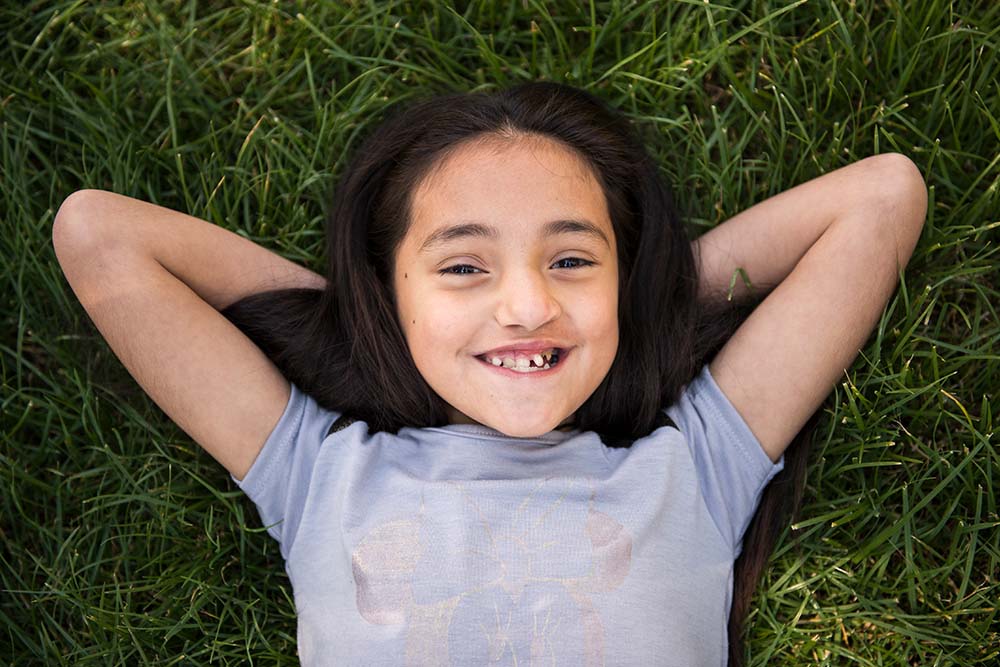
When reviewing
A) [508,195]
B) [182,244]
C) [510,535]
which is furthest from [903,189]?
[182,244]

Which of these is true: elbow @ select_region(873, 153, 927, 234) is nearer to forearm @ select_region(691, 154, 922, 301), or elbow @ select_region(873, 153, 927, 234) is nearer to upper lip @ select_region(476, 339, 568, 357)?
forearm @ select_region(691, 154, 922, 301)

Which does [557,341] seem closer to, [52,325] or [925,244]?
[925,244]

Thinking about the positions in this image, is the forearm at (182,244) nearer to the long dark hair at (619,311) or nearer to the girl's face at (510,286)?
the long dark hair at (619,311)

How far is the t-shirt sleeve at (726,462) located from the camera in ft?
8.54

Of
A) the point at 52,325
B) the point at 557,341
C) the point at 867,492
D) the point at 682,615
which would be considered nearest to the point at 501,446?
the point at 557,341

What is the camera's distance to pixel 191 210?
3.00 meters

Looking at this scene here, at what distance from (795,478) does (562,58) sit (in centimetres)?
142

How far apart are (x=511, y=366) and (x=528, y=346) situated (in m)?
0.09

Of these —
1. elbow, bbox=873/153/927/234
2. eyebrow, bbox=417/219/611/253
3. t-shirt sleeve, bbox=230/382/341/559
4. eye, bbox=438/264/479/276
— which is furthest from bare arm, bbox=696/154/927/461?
t-shirt sleeve, bbox=230/382/341/559

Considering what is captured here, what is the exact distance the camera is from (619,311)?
9.03ft

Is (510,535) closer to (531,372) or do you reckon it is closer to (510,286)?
(531,372)

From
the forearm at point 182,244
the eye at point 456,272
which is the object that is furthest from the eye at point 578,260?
the forearm at point 182,244

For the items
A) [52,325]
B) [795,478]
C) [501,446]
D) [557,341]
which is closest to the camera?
[557,341]

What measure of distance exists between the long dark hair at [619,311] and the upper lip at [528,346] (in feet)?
1.22
